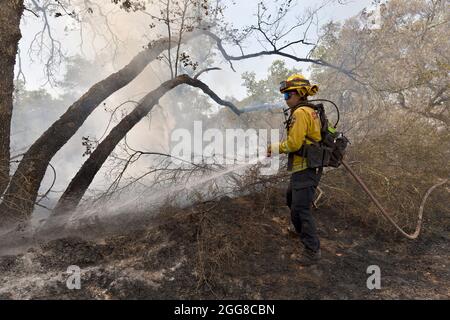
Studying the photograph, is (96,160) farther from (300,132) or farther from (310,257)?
(310,257)

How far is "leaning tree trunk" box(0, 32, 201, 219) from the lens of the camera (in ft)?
15.9

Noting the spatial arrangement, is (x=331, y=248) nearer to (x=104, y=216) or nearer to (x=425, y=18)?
(x=104, y=216)

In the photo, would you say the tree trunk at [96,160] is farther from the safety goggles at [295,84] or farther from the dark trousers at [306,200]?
the dark trousers at [306,200]

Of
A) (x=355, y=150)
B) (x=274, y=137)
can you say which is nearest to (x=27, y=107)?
(x=274, y=137)

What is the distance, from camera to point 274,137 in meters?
11.7

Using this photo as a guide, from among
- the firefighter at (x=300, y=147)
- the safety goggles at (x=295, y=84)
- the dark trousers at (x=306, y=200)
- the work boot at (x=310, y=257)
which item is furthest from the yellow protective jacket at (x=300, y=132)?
the work boot at (x=310, y=257)

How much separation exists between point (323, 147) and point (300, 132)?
1.21 ft

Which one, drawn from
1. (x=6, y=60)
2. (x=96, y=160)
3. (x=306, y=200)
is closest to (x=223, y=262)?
(x=306, y=200)

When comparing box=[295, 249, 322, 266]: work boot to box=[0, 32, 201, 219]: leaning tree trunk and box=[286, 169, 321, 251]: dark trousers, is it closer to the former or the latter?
box=[286, 169, 321, 251]: dark trousers

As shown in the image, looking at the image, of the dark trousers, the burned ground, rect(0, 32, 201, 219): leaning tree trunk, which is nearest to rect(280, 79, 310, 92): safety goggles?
the dark trousers

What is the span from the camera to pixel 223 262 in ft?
12.8

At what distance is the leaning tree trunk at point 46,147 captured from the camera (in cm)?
484
